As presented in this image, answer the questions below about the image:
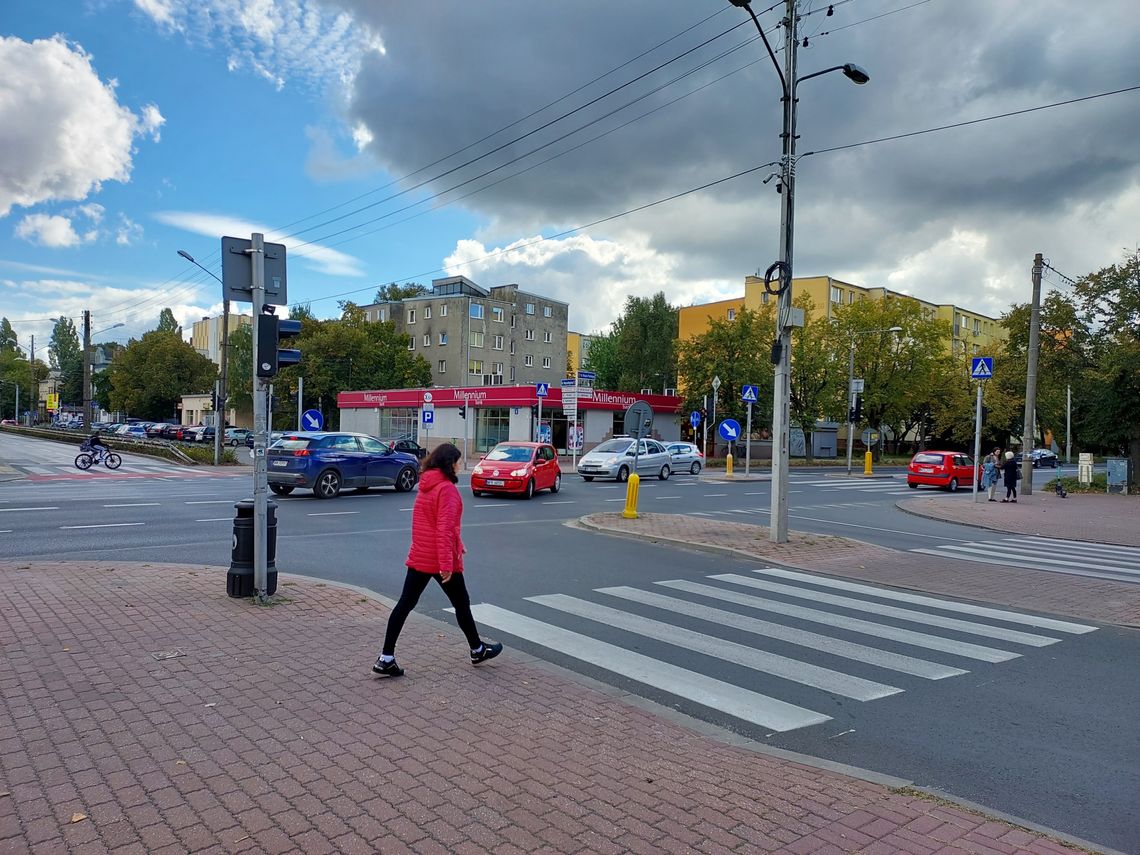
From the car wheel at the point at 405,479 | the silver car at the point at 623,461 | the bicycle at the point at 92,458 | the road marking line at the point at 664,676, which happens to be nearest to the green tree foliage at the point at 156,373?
the bicycle at the point at 92,458

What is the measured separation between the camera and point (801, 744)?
15.4ft

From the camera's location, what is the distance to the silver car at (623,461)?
97.4 ft

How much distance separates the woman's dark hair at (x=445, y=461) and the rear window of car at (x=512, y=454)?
1608cm

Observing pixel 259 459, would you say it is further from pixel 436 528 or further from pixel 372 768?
pixel 372 768

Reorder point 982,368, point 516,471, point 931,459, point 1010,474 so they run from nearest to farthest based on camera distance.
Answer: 1. point 982,368
2. point 516,471
3. point 1010,474
4. point 931,459

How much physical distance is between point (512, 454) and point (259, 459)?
14917 millimetres

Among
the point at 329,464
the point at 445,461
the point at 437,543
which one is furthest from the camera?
the point at 329,464

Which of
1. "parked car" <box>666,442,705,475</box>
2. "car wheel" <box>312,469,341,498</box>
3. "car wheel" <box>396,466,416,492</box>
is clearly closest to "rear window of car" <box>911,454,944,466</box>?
"parked car" <box>666,442,705,475</box>

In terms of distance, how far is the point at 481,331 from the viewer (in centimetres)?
7319

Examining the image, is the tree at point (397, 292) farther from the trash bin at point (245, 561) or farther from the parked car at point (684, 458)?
the trash bin at point (245, 561)

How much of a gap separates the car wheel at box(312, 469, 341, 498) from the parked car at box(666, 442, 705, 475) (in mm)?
19014

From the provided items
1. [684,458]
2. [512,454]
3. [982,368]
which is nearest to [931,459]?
[684,458]

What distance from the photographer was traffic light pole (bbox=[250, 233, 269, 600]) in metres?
7.41

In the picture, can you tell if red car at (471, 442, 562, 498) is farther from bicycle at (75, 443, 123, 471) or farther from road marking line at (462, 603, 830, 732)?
bicycle at (75, 443, 123, 471)
